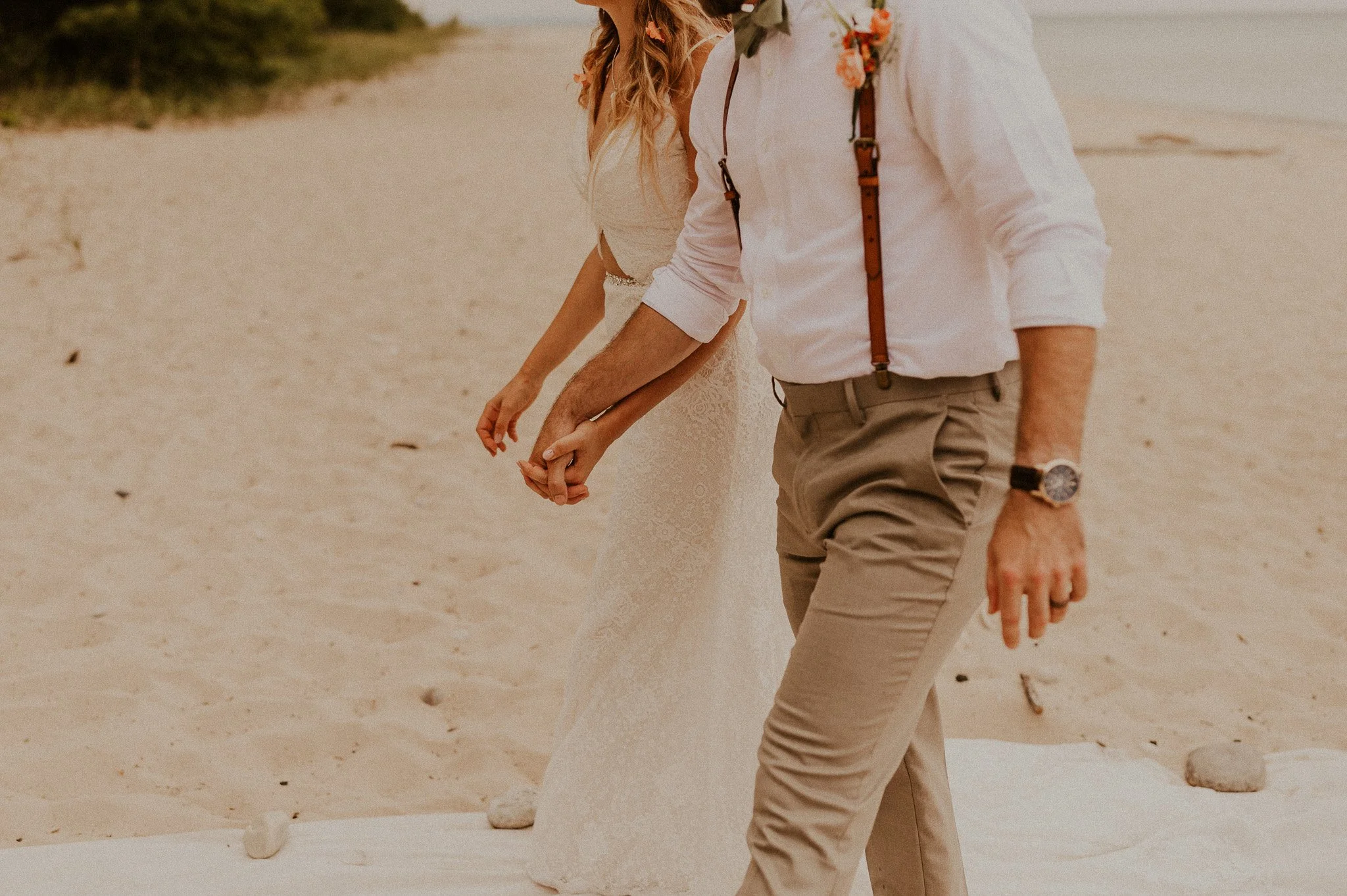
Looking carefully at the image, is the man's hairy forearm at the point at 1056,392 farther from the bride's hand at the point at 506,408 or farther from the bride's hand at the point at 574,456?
the bride's hand at the point at 506,408

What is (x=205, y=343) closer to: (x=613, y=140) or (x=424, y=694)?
(x=424, y=694)

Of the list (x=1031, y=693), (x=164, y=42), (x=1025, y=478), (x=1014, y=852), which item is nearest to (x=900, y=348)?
(x=1025, y=478)

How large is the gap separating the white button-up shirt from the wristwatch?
181 millimetres

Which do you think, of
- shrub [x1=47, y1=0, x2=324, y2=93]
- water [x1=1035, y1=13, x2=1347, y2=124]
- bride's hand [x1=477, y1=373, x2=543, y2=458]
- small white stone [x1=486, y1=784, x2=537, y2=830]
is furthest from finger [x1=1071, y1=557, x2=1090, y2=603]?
water [x1=1035, y1=13, x2=1347, y2=124]

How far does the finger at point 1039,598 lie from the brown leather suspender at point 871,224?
1.17ft

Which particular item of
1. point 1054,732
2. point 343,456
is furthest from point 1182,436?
point 343,456

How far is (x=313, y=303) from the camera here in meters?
7.64

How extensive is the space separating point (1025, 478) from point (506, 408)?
1.35 metres

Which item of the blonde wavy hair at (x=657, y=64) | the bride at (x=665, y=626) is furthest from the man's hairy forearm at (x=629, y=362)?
the blonde wavy hair at (x=657, y=64)

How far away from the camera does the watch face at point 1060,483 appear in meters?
1.47

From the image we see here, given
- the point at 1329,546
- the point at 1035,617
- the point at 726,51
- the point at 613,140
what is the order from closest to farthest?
the point at 1035,617 < the point at 726,51 < the point at 613,140 < the point at 1329,546

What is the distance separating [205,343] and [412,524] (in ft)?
8.92

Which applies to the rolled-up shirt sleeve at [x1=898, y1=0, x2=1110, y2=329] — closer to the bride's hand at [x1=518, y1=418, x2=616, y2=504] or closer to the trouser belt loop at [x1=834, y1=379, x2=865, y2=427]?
the trouser belt loop at [x1=834, y1=379, x2=865, y2=427]

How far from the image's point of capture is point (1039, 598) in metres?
1.48
